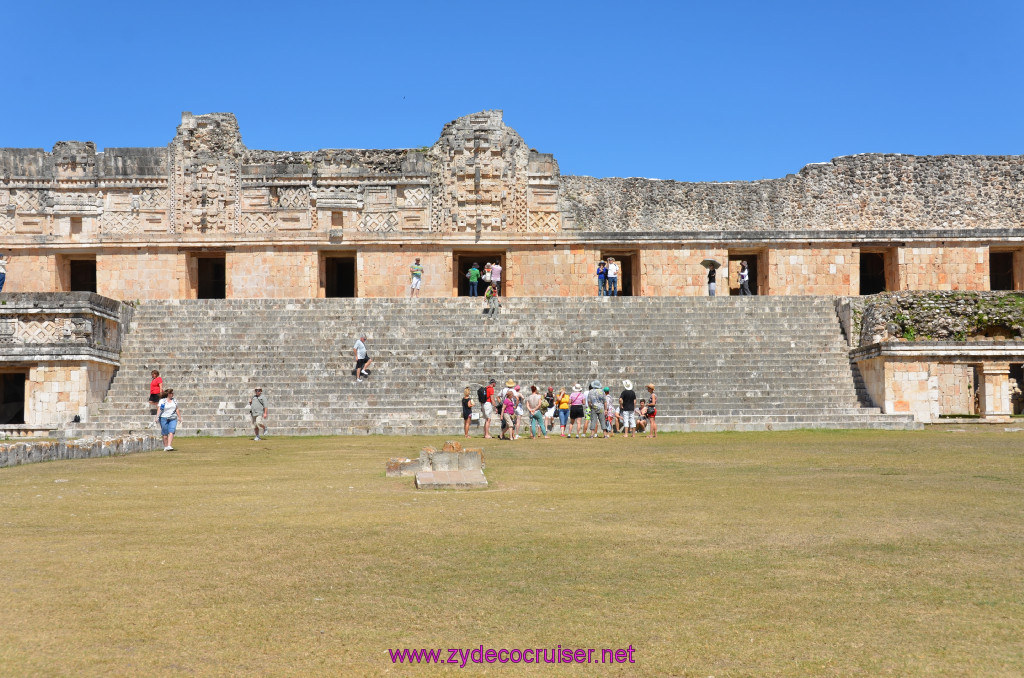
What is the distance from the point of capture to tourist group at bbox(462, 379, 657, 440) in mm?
13406

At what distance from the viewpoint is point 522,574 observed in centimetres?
432

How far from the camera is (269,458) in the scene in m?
10.5

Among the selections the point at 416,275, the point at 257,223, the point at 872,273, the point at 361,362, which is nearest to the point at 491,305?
the point at 416,275

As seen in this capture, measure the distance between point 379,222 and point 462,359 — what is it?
26.0 ft

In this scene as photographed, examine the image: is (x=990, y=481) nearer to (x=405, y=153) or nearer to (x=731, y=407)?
(x=731, y=407)

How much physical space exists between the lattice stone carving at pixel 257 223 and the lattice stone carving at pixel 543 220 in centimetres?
621

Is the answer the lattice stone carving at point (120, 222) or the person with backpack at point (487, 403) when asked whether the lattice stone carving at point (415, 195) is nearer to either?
the lattice stone carving at point (120, 222)

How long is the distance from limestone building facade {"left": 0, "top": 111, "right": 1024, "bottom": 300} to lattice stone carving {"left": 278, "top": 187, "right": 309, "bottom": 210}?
0.11ft

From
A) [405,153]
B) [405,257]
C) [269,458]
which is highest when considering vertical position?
[405,153]

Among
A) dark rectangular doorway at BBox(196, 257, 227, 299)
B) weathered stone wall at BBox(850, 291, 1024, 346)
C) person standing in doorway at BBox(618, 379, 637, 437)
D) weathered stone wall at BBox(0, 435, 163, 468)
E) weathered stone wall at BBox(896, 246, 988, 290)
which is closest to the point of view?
weathered stone wall at BBox(0, 435, 163, 468)

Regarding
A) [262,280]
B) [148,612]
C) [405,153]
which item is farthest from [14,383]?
[148,612]

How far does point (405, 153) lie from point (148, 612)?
2125 cm

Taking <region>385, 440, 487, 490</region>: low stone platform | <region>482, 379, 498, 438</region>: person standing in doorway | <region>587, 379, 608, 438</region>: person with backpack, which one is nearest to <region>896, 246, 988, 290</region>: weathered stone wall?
<region>587, 379, 608, 438</region>: person with backpack

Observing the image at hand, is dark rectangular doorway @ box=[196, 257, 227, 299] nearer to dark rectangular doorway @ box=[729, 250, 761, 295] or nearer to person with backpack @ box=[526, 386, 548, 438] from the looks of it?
dark rectangular doorway @ box=[729, 250, 761, 295]
